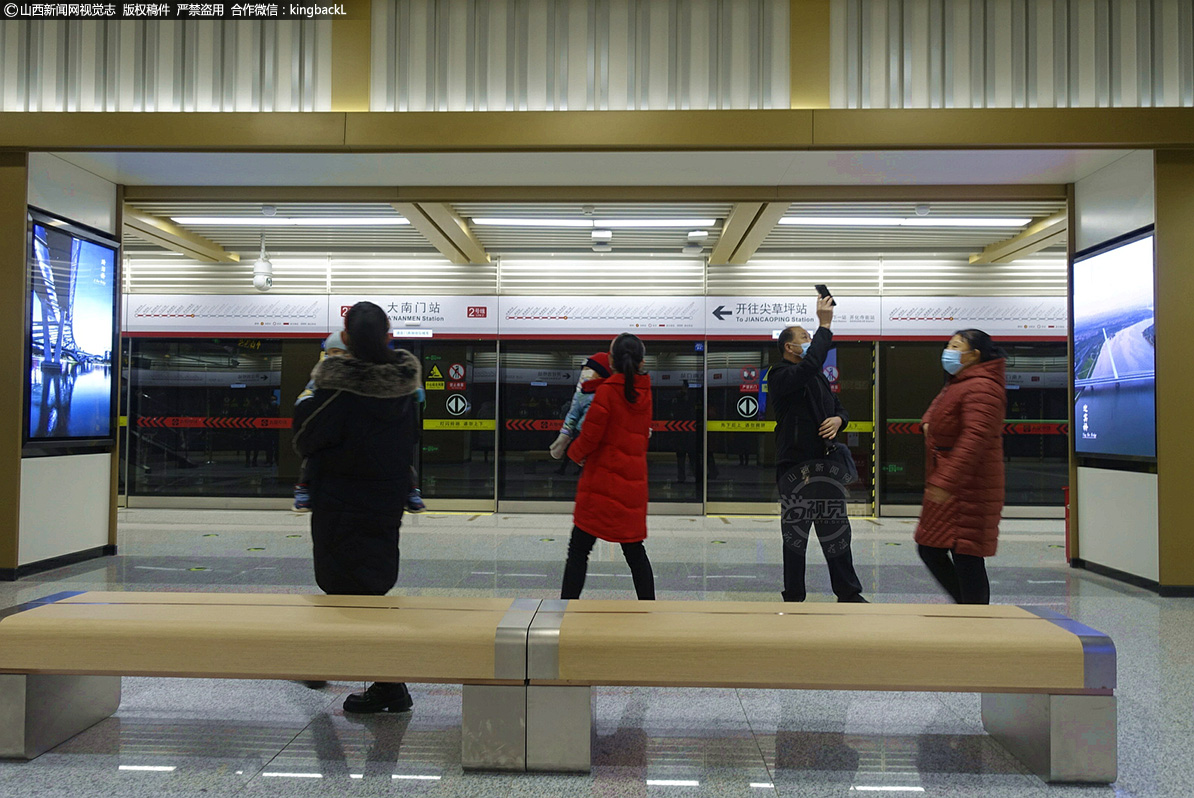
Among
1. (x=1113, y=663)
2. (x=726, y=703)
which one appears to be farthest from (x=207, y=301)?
(x=1113, y=663)

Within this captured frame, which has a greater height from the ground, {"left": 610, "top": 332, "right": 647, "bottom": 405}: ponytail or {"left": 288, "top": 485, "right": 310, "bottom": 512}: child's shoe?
{"left": 610, "top": 332, "right": 647, "bottom": 405}: ponytail

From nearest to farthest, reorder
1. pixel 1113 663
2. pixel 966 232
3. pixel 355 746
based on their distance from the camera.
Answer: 1. pixel 1113 663
2. pixel 355 746
3. pixel 966 232

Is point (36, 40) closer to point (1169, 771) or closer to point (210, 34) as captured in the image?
point (210, 34)

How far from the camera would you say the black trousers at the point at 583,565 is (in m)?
3.88

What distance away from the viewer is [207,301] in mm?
9984

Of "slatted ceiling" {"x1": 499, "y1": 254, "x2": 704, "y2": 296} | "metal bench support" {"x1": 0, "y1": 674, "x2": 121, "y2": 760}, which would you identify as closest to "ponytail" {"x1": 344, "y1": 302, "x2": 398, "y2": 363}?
"metal bench support" {"x1": 0, "y1": 674, "x2": 121, "y2": 760}

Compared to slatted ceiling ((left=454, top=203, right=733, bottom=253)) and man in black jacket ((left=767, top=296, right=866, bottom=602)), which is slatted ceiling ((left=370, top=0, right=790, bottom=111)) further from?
man in black jacket ((left=767, top=296, right=866, bottom=602))

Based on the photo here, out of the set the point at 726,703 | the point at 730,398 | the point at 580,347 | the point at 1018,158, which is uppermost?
the point at 1018,158

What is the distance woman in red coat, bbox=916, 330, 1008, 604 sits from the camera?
3312mm

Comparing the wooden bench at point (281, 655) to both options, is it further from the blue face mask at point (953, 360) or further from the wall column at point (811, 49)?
the wall column at point (811, 49)

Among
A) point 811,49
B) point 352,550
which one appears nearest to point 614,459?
point 352,550

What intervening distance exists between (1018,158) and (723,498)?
17.2ft

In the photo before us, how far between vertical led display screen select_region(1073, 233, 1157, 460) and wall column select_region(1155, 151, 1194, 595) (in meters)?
0.07

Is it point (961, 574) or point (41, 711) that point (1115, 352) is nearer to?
point (961, 574)
